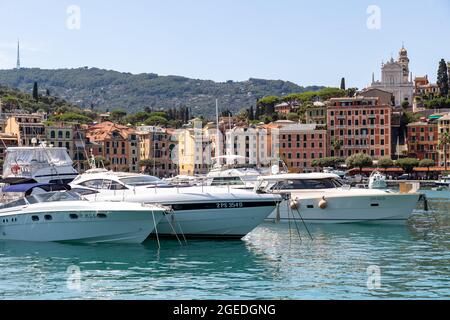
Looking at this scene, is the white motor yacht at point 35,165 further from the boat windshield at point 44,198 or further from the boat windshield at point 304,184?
the boat windshield at point 44,198

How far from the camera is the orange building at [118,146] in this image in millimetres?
106438

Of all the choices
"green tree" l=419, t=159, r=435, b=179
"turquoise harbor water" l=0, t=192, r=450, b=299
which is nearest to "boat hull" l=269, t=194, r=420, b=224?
"turquoise harbor water" l=0, t=192, r=450, b=299

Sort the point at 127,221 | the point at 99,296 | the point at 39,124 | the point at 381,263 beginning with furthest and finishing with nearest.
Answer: the point at 39,124 → the point at 127,221 → the point at 381,263 → the point at 99,296

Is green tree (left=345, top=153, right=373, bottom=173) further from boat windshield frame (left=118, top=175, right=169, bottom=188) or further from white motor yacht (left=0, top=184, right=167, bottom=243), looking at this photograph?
white motor yacht (left=0, top=184, right=167, bottom=243)

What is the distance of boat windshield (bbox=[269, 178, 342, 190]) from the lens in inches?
1280

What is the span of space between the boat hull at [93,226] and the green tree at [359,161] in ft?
256

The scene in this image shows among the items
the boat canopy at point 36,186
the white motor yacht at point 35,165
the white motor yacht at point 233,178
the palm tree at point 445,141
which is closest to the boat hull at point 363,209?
the white motor yacht at point 233,178

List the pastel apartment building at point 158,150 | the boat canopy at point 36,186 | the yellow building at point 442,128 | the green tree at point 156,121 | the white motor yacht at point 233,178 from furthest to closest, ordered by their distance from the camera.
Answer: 1. the green tree at point 156,121
2. the pastel apartment building at point 158,150
3. the yellow building at point 442,128
4. the white motor yacht at point 233,178
5. the boat canopy at point 36,186

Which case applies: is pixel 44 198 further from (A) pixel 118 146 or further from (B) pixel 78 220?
(A) pixel 118 146

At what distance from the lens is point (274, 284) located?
1662 centimetres

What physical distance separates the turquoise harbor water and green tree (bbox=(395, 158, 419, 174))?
246 feet
